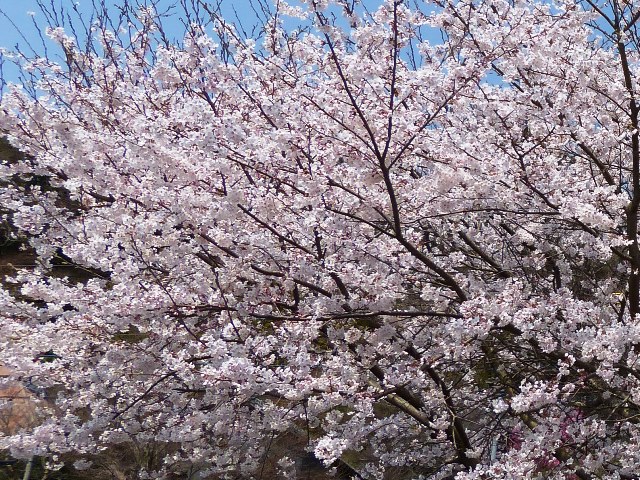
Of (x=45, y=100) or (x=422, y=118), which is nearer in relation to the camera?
(x=422, y=118)

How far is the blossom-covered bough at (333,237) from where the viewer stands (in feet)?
11.9

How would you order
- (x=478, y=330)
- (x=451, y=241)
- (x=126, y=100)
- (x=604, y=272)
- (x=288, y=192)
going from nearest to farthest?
(x=478, y=330), (x=288, y=192), (x=126, y=100), (x=451, y=241), (x=604, y=272)

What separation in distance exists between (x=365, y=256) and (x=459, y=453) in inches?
83.8

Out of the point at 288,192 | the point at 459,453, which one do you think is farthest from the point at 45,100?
the point at 459,453

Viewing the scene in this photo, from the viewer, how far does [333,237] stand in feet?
12.8

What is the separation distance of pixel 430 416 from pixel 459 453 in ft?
1.19

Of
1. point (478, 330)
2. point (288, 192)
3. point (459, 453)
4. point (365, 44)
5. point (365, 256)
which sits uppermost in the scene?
point (365, 44)

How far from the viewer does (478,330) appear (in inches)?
135

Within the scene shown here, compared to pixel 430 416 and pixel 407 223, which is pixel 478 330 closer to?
pixel 407 223

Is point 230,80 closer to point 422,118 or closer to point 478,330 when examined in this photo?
point 422,118

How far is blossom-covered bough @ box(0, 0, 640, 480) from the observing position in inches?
143

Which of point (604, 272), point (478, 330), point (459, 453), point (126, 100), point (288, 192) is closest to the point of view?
point (478, 330)

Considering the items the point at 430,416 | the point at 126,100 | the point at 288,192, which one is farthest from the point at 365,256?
the point at 126,100

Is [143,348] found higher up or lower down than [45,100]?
lower down
